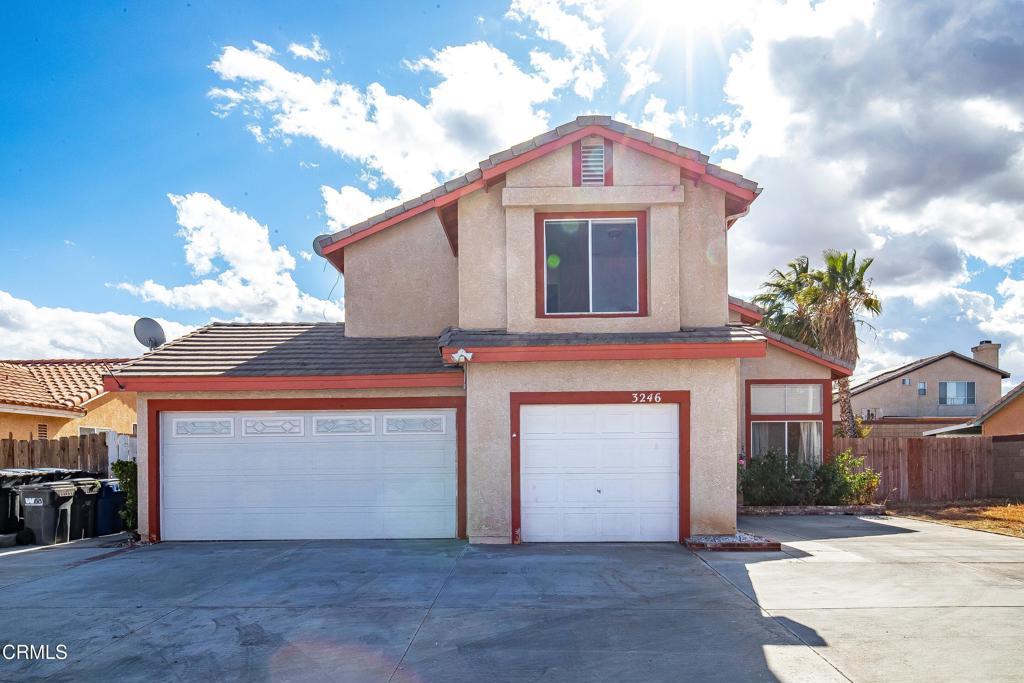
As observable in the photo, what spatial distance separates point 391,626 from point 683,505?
5535 mm

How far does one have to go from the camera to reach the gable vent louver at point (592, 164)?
11.1 m

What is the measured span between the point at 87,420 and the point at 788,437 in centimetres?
1928

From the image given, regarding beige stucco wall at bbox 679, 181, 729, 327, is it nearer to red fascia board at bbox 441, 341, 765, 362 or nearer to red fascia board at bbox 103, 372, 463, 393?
red fascia board at bbox 441, 341, 765, 362

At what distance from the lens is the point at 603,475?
10.8 meters

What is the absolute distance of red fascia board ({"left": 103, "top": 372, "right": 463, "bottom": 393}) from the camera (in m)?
11.4

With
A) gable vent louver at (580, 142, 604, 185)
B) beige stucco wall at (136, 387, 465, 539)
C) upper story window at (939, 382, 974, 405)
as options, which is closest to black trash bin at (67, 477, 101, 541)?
beige stucco wall at (136, 387, 465, 539)

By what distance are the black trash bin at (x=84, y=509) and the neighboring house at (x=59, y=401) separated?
5.15 m

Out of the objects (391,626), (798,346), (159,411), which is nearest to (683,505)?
(391,626)

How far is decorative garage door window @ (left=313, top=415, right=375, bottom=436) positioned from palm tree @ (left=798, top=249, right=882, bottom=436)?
1598 cm

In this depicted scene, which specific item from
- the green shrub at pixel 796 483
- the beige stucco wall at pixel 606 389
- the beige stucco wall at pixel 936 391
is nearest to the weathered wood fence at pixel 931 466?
the green shrub at pixel 796 483

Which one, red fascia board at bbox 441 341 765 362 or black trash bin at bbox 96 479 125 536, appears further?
black trash bin at bbox 96 479 125 536

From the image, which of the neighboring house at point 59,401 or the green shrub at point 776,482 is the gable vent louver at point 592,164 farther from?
the neighboring house at point 59,401

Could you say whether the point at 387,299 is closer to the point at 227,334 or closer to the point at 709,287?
the point at 227,334

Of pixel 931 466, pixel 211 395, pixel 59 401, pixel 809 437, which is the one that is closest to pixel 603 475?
pixel 211 395
